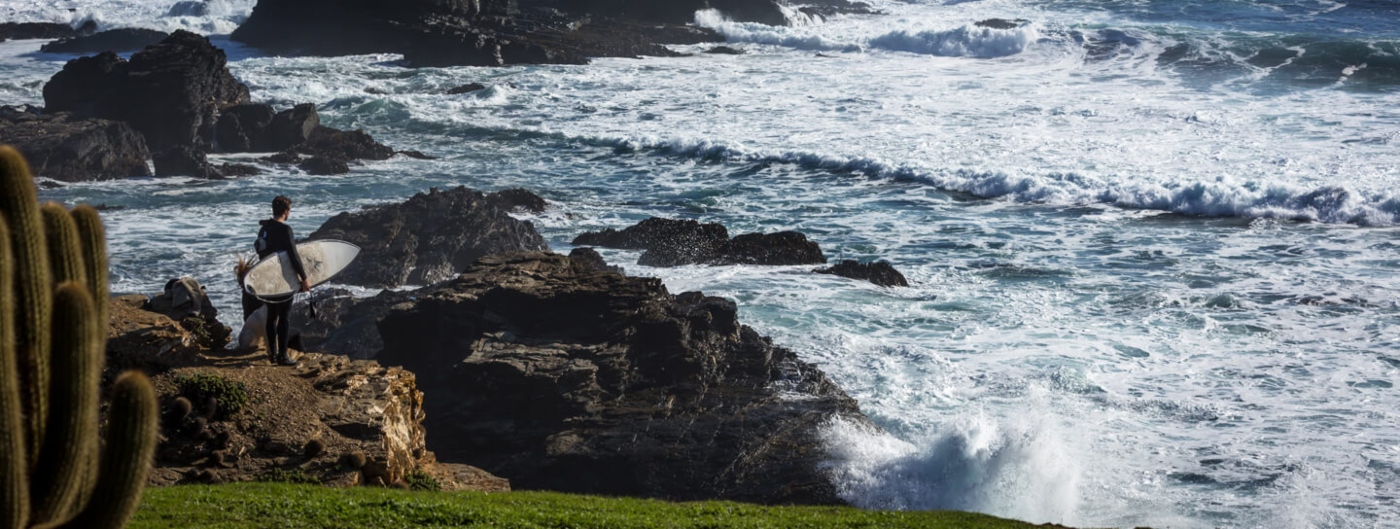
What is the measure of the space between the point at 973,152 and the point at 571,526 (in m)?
28.6

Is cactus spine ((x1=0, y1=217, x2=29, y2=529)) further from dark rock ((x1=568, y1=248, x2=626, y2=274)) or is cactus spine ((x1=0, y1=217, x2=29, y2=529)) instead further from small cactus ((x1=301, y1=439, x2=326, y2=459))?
dark rock ((x1=568, y1=248, x2=626, y2=274))

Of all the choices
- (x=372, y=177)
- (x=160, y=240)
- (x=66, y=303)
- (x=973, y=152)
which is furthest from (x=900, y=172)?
(x=66, y=303)

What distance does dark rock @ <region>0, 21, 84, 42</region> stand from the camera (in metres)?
65.4

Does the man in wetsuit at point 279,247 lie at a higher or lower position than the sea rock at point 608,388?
higher

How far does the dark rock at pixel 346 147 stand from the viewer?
36797 millimetres

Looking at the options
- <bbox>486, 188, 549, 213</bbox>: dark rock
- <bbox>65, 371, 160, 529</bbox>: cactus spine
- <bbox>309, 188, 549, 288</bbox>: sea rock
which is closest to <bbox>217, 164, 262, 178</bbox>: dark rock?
<bbox>486, 188, 549, 213</bbox>: dark rock

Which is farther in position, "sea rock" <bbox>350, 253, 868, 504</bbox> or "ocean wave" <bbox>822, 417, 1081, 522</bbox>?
"sea rock" <bbox>350, 253, 868, 504</bbox>

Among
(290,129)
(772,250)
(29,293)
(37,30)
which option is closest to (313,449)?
(29,293)

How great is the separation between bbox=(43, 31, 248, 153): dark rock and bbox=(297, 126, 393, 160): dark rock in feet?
10.2

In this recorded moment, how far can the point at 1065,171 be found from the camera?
34062 millimetres

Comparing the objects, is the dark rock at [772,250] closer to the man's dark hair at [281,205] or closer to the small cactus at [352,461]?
the man's dark hair at [281,205]

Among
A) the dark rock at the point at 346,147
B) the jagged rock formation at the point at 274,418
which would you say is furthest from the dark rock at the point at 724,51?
the jagged rock formation at the point at 274,418

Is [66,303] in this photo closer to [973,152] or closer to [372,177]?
[372,177]

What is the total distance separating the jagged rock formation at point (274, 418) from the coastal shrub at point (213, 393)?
20 mm
